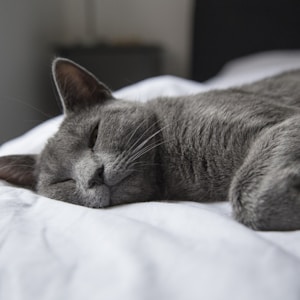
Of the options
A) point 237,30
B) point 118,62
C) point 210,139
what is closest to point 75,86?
point 210,139

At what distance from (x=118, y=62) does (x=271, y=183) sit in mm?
2378

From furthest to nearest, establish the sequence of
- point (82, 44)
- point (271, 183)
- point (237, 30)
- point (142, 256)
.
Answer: point (82, 44)
point (237, 30)
point (271, 183)
point (142, 256)

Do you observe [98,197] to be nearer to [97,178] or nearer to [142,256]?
[97,178]

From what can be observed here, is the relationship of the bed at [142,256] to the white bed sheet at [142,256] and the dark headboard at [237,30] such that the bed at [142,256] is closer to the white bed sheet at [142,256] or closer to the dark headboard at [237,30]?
the white bed sheet at [142,256]

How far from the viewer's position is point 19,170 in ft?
3.72

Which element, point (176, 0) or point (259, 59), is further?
point (176, 0)

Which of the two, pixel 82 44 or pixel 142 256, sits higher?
pixel 142 256

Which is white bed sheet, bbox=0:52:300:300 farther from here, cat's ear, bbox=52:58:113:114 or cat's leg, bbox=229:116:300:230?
cat's ear, bbox=52:58:113:114

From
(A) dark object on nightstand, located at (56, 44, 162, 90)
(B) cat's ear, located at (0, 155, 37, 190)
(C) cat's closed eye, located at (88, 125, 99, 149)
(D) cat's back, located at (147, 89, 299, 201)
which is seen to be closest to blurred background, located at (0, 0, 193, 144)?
(A) dark object on nightstand, located at (56, 44, 162, 90)

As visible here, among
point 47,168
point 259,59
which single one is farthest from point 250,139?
point 259,59

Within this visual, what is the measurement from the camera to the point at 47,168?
1.07 metres

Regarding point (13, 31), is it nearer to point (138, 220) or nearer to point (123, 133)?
point (123, 133)

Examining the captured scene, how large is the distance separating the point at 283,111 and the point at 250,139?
14cm

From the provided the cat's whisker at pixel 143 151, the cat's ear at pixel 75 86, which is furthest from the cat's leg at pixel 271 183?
the cat's ear at pixel 75 86
